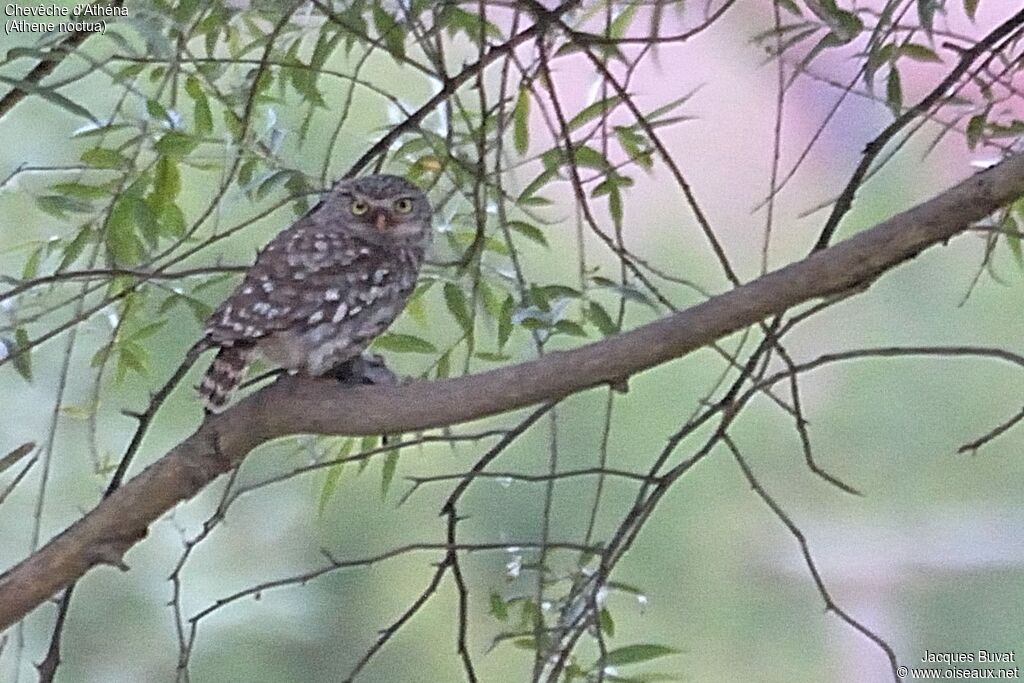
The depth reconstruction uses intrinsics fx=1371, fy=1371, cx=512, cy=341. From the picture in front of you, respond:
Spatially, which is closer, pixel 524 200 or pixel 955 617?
pixel 524 200

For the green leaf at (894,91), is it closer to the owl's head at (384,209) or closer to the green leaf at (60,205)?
the owl's head at (384,209)

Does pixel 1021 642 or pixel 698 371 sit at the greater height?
pixel 698 371

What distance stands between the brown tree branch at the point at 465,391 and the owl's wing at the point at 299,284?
0.11 metres

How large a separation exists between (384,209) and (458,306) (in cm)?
15

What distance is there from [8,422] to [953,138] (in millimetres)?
1032

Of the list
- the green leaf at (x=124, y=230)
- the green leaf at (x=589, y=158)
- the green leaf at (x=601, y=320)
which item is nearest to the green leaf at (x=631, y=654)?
the green leaf at (x=601, y=320)

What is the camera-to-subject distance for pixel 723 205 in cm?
142

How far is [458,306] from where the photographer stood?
3.52 ft

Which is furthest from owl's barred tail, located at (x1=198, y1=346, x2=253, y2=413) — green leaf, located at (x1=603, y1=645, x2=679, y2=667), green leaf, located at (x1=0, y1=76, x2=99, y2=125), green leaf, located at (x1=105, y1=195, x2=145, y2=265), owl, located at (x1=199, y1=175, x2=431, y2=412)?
green leaf, located at (x1=603, y1=645, x2=679, y2=667)

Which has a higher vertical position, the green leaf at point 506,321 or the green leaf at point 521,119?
the green leaf at point 521,119

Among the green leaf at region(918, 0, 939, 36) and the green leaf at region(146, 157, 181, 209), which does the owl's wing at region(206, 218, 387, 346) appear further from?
the green leaf at region(918, 0, 939, 36)

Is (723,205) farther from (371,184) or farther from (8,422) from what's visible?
(8,422)

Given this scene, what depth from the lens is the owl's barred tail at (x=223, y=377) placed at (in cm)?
97

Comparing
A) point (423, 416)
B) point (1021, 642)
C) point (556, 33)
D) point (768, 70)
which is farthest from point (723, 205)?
point (423, 416)
